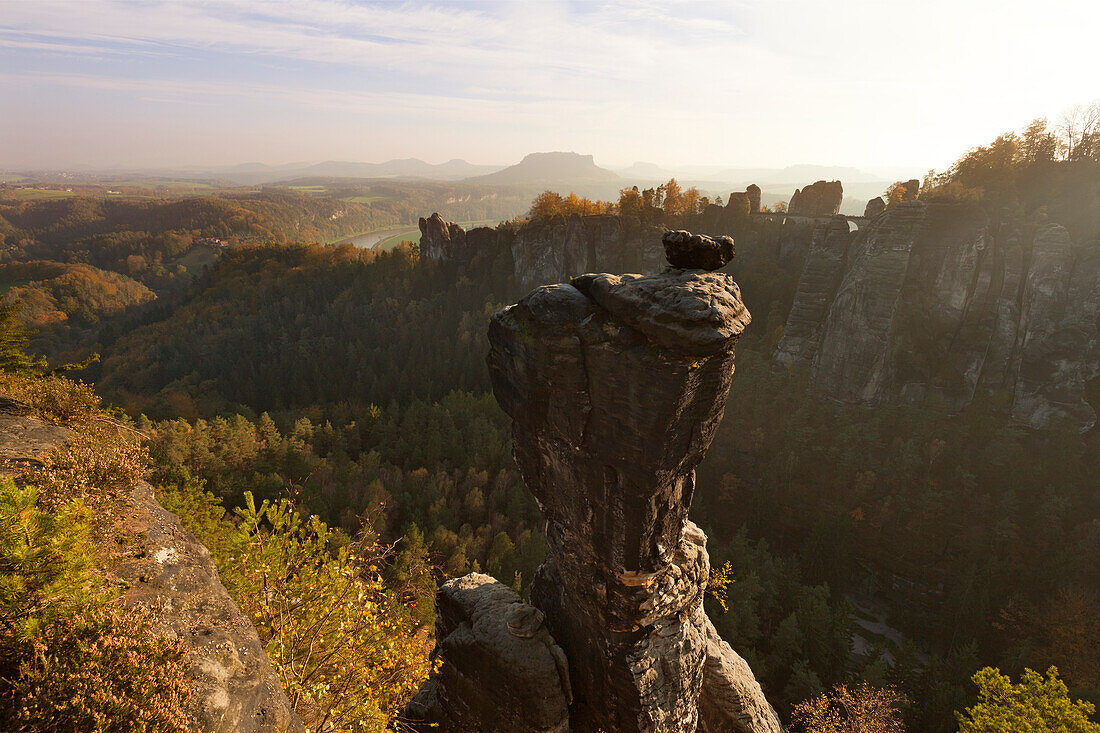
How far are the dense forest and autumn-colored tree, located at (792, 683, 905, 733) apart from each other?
8.12 ft

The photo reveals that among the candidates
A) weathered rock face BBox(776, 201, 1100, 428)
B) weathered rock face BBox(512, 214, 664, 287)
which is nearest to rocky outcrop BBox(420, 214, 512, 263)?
weathered rock face BBox(512, 214, 664, 287)

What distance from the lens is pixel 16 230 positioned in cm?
17788

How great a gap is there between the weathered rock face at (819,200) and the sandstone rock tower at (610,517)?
193 ft

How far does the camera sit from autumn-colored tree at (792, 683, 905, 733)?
19875 millimetres

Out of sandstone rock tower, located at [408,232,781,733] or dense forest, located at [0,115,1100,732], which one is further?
dense forest, located at [0,115,1100,732]

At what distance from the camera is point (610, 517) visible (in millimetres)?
12281

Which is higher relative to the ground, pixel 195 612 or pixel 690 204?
pixel 690 204

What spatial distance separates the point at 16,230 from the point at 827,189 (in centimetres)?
27341

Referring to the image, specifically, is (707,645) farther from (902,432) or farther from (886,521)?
(902,432)

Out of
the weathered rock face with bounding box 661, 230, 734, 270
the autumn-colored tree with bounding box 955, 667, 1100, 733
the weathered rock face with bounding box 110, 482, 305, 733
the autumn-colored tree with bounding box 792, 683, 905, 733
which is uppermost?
the weathered rock face with bounding box 661, 230, 734, 270

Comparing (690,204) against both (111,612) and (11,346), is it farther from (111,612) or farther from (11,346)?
(111,612)

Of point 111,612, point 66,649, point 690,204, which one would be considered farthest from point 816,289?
point 66,649

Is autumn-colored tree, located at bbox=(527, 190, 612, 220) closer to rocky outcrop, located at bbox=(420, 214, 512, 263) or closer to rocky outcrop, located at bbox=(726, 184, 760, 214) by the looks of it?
rocky outcrop, located at bbox=(420, 214, 512, 263)

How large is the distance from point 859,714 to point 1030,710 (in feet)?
24.8
